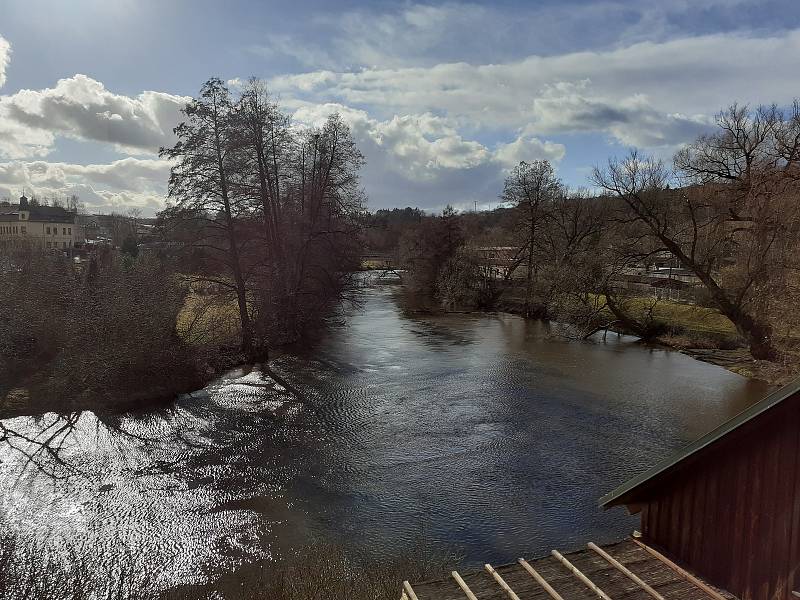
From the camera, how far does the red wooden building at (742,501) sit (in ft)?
13.8

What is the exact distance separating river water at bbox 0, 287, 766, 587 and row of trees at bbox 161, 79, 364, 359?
483 centimetres

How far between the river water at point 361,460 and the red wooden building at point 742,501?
422 cm

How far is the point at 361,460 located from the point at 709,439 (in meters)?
8.95

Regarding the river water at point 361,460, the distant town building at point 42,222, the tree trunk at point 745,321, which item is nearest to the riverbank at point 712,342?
the tree trunk at point 745,321

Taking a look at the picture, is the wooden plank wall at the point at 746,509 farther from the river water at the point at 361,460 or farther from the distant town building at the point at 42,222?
the distant town building at the point at 42,222

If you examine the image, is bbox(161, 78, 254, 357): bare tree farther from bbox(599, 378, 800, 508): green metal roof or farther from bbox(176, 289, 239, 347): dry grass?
bbox(599, 378, 800, 508): green metal roof

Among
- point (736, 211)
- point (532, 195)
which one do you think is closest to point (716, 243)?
point (736, 211)

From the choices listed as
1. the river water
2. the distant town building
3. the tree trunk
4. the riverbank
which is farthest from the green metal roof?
the distant town building

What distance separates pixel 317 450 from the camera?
1298 centimetres

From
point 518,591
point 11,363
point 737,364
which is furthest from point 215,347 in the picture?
point 737,364

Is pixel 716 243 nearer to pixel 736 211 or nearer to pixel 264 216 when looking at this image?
pixel 736 211

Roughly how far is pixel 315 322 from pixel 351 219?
21.1 feet

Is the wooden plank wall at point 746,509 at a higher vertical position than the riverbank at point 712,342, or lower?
higher

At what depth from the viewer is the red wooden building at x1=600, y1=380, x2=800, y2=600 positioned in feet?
13.8
